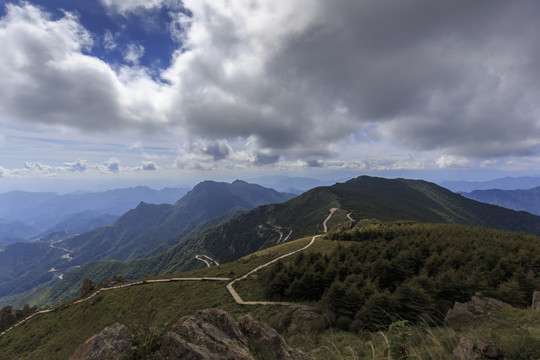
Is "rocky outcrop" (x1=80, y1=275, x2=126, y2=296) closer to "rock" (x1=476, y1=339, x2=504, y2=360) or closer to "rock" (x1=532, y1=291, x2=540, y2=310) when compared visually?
"rock" (x1=476, y1=339, x2=504, y2=360)

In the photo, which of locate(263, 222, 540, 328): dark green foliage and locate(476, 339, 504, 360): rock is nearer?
locate(476, 339, 504, 360): rock

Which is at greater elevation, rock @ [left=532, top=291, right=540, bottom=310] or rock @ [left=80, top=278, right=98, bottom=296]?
rock @ [left=532, top=291, right=540, bottom=310]

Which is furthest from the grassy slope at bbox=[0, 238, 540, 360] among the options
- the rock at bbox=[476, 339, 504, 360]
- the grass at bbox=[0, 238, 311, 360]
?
the rock at bbox=[476, 339, 504, 360]

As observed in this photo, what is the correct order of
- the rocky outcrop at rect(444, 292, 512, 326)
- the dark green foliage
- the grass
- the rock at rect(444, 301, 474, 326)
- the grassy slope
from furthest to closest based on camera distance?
the grass < the dark green foliage < the rocky outcrop at rect(444, 292, 512, 326) < the rock at rect(444, 301, 474, 326) < the grassy slope

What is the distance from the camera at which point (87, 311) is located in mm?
48625

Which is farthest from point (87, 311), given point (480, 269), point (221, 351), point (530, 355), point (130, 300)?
point (480, 269)

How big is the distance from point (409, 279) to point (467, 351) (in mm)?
18395

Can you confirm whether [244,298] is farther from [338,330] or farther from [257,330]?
[257,330]

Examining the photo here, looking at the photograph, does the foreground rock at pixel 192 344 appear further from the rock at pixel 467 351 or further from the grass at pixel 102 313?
the grass at pixel 102 313

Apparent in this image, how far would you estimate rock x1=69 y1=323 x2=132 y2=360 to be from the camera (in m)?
7.52

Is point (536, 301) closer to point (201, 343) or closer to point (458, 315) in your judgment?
point (458, 315)

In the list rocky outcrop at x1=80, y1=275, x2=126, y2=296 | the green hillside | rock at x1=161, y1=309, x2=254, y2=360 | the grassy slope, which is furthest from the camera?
Answer: rocky outcrop at x1=80, y1=275, x2=126, y2=296

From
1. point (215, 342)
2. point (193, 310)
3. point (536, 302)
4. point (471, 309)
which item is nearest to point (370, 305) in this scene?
point (471, 309)

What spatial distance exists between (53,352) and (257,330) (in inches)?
1914
